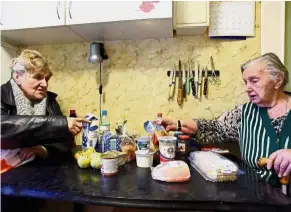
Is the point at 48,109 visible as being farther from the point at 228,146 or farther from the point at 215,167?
the point at 228,146

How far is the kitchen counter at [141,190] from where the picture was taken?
25.8 inches

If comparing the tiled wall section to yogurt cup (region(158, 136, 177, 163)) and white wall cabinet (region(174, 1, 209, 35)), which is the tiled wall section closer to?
white wall cabinet (region(174, 1, 209, 35))

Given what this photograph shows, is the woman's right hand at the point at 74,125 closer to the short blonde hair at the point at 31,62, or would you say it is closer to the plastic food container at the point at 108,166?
the plastic food container at the point at 108,166

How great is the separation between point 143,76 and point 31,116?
77 centimetres

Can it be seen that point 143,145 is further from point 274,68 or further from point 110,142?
point 274,68

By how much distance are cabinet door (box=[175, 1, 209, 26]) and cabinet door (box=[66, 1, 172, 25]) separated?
6.2 inches

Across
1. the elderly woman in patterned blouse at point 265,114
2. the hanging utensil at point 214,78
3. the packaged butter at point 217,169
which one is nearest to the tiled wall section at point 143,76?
the hanging utensil at point 214,78

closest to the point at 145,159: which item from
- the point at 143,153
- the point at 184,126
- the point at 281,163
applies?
the point at 143,153

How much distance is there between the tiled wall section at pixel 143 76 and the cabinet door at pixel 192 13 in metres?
0.18

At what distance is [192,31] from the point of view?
53.3 inches

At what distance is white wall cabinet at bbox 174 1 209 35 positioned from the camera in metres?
1.23

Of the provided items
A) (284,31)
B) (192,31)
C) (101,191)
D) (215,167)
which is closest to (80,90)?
(192,31)

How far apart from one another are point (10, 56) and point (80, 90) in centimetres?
54

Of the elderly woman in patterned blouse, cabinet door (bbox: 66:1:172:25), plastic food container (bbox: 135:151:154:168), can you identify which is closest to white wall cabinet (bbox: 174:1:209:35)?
cabinet door (bbox: 66:1:172:25)
